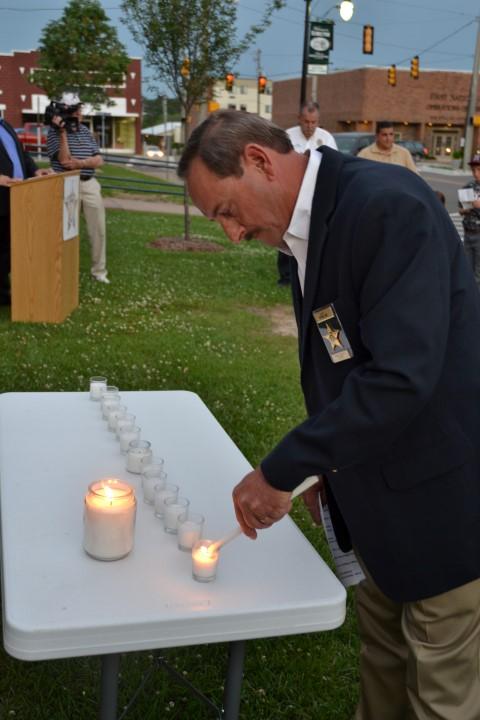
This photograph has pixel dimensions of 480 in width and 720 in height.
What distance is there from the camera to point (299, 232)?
75.2 inches

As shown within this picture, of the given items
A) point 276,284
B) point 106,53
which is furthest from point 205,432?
point 106,53

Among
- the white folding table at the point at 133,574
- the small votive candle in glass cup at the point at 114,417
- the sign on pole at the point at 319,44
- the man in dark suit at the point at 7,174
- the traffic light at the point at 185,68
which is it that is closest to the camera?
the white folding table at the point at 133,574

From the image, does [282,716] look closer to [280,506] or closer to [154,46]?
[280,506]

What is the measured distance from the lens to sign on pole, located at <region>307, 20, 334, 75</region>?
63.7 feet

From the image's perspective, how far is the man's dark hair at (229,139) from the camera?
1812 millimetres

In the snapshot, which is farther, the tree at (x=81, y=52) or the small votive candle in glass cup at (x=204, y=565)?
the tree at (x=81, y=52)

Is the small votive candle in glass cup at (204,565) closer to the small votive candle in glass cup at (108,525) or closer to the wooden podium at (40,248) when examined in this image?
the small votive candle in glass cup at (108,525)

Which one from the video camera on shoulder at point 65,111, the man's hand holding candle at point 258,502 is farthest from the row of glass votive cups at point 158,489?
the video camera on shoulder at point 65,111

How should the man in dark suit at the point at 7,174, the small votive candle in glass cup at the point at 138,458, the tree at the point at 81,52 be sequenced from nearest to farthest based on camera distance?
the small votive candle in glass cup at the point at 138,458, the man in dark suit at the point at 7,174, the tree at the point at 81,52

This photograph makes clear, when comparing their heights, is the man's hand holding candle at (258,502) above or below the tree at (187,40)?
below

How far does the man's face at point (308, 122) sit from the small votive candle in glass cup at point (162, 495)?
7978 millimetres

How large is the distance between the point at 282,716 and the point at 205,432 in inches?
40.6

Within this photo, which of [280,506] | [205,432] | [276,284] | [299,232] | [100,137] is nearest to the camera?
[280,506]

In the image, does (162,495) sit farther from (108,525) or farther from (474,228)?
(474,228)
